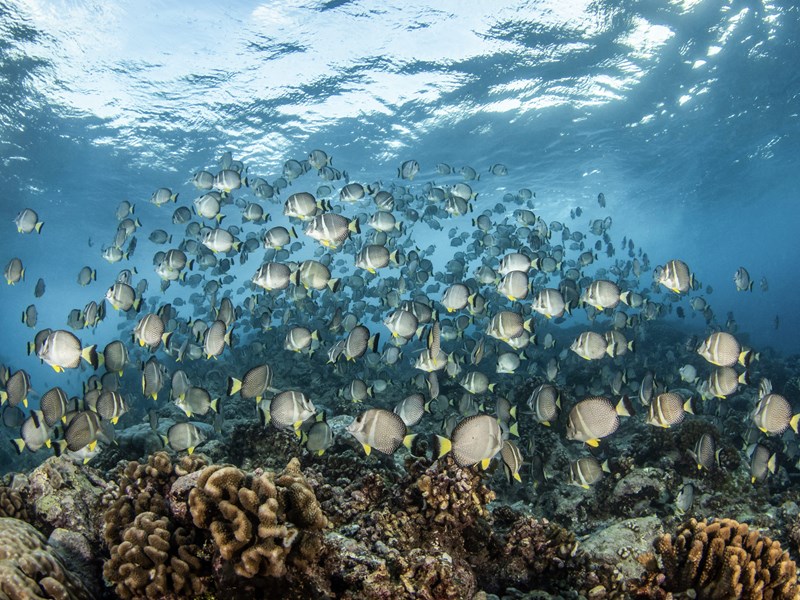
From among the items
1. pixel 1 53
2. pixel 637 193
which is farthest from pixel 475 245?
pixel 637 193

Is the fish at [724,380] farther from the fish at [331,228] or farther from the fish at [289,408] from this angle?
the fish at [289,408]

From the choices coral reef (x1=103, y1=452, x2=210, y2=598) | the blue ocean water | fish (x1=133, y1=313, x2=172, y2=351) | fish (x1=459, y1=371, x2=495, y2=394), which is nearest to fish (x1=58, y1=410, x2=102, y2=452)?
fish (x1=133, y1=313, x2=172, y2=351)

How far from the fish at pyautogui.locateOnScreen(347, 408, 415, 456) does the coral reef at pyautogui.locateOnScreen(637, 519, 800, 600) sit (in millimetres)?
2525

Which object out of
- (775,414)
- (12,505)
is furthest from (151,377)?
(775,414)

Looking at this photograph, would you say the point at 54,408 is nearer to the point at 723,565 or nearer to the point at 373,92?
the point at 723,565

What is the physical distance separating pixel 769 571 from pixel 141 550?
16.2ft

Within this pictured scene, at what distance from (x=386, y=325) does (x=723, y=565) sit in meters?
5.27

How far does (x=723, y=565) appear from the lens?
12.5ft

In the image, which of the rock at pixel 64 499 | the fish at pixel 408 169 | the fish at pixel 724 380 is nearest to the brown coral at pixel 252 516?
the rock at pixel 64 499

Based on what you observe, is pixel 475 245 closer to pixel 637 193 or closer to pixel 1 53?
pixel 1 53

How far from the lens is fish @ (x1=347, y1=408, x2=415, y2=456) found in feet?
13.4

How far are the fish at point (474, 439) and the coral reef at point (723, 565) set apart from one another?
1776mm

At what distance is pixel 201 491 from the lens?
3277 mm

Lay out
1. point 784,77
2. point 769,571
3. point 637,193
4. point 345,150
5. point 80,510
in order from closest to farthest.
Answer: point 769,571, point 80,510, point 784,77, point 345,150, point 637,193
